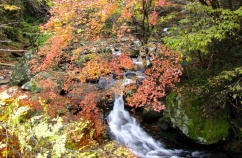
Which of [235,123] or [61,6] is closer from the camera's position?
[61,6]

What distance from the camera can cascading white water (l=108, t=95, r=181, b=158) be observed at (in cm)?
820

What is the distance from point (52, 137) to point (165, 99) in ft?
25.0

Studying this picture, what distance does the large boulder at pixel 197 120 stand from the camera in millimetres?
7973

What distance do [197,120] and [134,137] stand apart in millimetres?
2449

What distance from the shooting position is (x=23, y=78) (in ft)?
34.0

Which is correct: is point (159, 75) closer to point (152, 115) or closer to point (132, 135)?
point (152, 115)

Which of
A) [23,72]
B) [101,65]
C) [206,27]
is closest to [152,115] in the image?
[101,65]

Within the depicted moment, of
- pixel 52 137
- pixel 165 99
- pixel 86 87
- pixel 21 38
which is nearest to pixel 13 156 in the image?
pixel 52 137

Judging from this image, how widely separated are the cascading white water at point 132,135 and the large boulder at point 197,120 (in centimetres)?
91

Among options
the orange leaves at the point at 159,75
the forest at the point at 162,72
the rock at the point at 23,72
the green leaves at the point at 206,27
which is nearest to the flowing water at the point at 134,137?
the forest at the point at 162,72

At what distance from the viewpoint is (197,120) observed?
8.12 m

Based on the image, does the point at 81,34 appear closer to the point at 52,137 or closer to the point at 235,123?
the point at 52,137

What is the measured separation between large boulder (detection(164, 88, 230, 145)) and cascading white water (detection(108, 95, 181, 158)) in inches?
35.7

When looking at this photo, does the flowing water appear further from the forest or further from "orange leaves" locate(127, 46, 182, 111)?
"orange leaves" locate(127, 46, 182, 111)
